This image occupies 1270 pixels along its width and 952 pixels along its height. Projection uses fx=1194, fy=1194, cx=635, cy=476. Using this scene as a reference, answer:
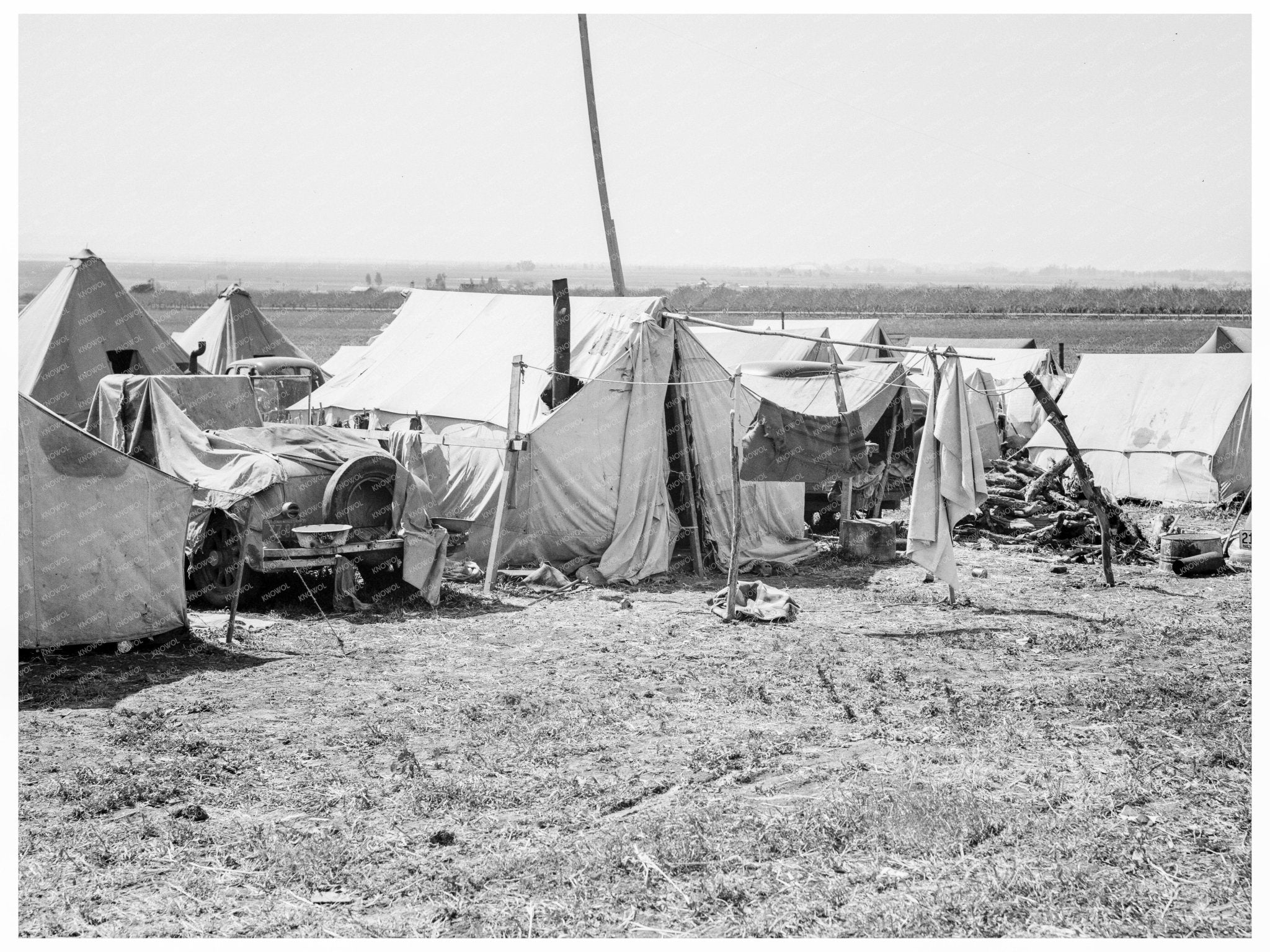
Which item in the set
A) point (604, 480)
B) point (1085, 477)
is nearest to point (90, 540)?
point (604, 480)

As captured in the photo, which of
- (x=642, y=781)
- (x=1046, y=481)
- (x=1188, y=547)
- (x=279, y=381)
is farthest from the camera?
(x=279, y=381)

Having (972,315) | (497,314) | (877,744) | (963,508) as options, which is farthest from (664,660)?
A: (972,315)

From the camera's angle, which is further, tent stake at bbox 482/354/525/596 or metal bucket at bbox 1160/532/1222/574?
metal bucket at bbox 1160/532/1222/574

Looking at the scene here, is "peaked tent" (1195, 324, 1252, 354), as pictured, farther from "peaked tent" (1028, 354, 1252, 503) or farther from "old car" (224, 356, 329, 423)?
"old car" (224, 356, 329, 423)

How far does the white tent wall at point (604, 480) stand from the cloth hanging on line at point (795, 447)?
4.52 ft

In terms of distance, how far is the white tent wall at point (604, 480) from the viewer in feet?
40.3

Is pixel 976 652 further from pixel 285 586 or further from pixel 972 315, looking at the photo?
pixel 972 315

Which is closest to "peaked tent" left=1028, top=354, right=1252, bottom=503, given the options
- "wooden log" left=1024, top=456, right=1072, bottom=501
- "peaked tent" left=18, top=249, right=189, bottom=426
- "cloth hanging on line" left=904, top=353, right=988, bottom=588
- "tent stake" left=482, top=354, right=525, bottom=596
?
"wooden log" left=1024, top=456, right=1072, bottom=501

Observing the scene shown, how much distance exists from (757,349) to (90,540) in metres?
14.5

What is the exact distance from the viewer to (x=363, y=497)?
10977 mm

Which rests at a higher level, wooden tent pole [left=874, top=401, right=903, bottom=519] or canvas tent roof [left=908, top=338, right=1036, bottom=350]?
canvas tent roof [left=908, top=338, right=1036, bottom=350]

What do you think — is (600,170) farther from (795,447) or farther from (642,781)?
(642,781)

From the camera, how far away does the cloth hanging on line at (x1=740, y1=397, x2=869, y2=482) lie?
38.4 ft

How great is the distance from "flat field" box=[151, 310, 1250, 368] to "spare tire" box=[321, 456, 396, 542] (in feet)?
108
